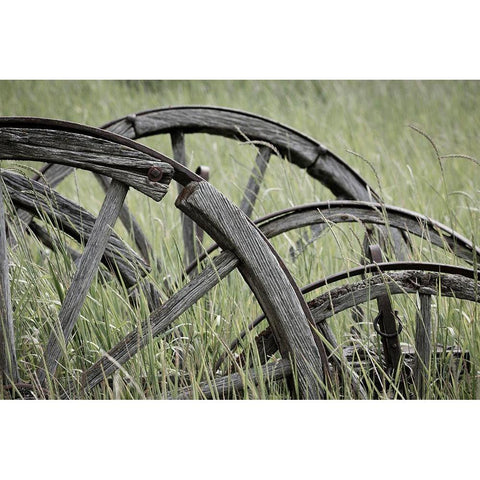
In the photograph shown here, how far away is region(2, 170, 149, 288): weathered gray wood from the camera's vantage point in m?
1.68

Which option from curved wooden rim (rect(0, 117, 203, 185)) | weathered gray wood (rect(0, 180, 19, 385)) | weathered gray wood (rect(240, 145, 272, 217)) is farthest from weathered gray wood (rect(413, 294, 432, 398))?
weathered gray wood (rect(240, 145, 272, 217))

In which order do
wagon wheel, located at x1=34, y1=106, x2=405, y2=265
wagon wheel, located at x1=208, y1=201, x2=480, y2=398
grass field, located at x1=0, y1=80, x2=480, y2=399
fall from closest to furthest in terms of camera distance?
grass field, located at x1=0, y1=80, x2=480, y2=399 < wagon wheel, located at x1=208, y1=201, x2=480, y2=398 < wagon wheel, located at x1=34, y1=106, x2=405, y2=265

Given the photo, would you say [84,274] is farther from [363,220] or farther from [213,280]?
[363,220]

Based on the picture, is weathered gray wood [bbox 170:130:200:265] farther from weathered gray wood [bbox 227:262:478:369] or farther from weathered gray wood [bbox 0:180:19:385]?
weathered gray wood [bbox 0:180:19:385]

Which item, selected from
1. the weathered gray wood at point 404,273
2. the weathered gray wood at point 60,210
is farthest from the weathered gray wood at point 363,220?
the weathered gray wood at point 404,273

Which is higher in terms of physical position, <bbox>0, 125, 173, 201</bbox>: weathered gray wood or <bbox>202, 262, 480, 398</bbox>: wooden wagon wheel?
<bbox>0, 125, 173, 201</bbox>: weathered gray wood

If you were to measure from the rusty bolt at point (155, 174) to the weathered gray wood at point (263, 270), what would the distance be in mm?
59

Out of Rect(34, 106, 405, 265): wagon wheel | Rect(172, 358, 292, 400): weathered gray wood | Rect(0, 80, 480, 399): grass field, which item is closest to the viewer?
Rect(172, 358, 292, 400): weathered gray wood

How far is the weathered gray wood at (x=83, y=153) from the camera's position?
1347mm

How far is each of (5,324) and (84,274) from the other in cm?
19

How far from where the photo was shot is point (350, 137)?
12.6ft

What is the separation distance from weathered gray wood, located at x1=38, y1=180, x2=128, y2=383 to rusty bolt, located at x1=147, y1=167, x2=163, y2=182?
7cm

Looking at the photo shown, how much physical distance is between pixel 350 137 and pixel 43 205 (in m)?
2.46

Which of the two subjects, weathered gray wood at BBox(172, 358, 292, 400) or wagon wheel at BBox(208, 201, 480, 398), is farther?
wagon wheel at BBox(208, 201, 480, 398)
